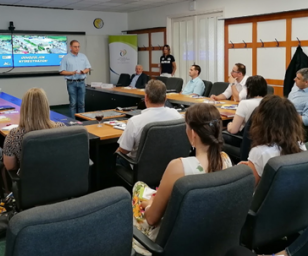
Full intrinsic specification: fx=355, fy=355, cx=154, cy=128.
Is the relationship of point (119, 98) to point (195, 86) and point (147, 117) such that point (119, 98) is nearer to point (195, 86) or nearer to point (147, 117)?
point (195, 86)

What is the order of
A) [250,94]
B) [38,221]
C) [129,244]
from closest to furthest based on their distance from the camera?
[38,221] < [129,244] < [250,94]

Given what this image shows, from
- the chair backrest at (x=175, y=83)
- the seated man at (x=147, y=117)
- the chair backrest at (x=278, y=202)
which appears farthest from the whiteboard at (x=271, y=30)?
the chair backrest at (x=278, y=202)

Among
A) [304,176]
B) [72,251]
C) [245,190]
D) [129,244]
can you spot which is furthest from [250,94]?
[72,251]

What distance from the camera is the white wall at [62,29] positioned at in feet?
28.0

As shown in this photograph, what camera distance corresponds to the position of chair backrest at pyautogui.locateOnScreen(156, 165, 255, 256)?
1281mm

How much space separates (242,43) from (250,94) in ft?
12.7

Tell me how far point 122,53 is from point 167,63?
1735 millimetres

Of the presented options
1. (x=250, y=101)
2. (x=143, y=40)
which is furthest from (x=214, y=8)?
(x=250, y=101)

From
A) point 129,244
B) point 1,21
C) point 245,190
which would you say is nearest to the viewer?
point 129,244

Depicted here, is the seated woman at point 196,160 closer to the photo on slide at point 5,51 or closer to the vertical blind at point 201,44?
the vertical blind at point 201,44

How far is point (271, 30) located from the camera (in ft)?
21.1

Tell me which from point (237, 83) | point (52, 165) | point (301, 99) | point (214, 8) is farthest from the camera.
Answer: point (214, 8)

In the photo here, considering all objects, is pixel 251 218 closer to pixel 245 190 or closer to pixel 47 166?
pixel 245 190

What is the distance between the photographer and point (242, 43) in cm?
696
